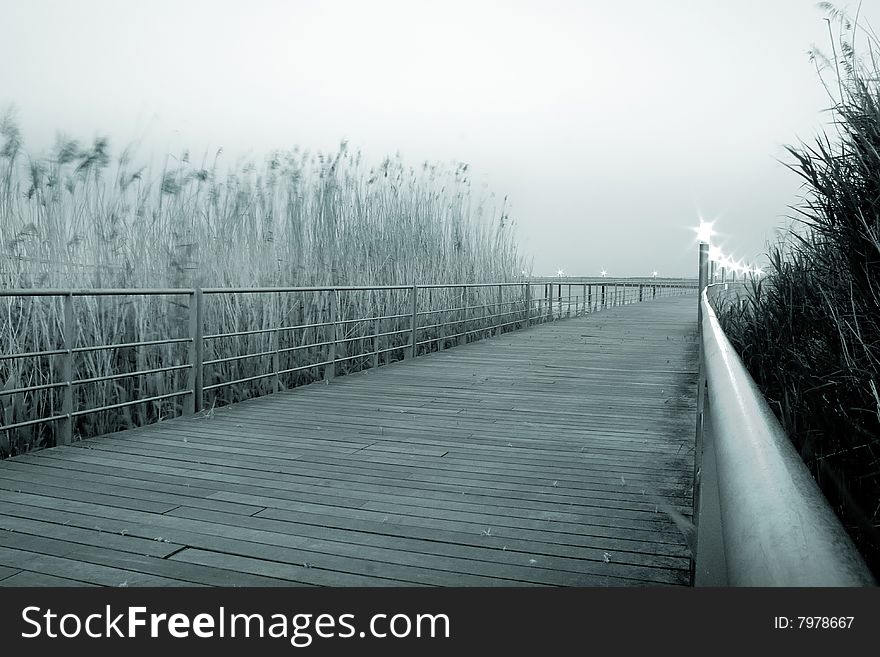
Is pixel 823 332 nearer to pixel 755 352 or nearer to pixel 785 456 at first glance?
pixel 755 352

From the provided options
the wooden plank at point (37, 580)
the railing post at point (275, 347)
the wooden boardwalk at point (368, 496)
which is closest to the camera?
the wooden plank at point (37, 580)

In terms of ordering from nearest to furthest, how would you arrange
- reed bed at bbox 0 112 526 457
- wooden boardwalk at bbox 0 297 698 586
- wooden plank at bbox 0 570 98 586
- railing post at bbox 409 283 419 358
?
wooden plank at bbox 0 570 98 586 → wooden boardwalk at bbox 0 297 698 586 → reed bed at bbox 0 112 526 457 → railing post at bbox 409 283 419 358

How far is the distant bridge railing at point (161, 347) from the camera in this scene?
421 cm

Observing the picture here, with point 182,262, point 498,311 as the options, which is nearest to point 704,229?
point 498,311

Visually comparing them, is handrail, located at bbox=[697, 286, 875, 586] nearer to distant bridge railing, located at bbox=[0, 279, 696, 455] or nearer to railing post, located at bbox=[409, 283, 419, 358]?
→ distant bridge railing, located at bbox=[0, 279, 696, 455]

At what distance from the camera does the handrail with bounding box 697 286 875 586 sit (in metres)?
0.48

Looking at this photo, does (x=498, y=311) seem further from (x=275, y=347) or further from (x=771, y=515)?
(x=771, y=515)

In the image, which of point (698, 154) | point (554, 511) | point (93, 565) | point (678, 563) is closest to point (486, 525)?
point (554, 511)

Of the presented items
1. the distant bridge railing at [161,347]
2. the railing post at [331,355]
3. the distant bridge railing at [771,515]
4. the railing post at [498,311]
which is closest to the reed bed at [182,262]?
the distant bridge railing at [161,347]

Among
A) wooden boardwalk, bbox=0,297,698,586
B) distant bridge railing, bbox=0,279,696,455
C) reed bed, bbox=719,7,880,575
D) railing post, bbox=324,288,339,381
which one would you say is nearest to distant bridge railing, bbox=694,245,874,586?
reed bed, bbox=719,7,880,575

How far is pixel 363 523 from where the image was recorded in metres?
2.79

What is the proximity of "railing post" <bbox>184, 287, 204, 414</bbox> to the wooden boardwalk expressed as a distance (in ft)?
0.57

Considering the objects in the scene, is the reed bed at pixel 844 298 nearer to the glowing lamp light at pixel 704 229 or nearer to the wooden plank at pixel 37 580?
the wooden plank at pixel 37 580

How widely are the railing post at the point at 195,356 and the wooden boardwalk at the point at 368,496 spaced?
6.8 inches
